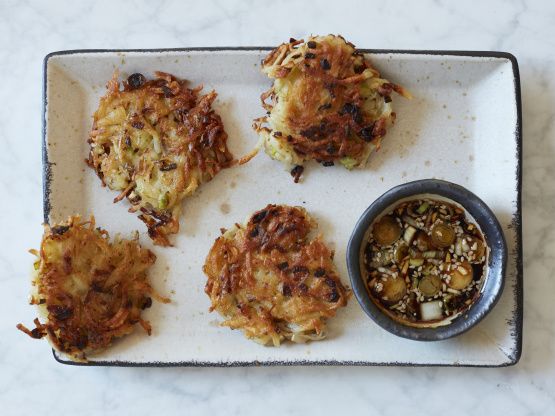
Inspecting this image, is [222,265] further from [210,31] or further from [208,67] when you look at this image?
[210,31]

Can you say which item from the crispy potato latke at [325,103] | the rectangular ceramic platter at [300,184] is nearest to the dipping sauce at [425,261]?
the rectangular ceramic platter at [300,184]

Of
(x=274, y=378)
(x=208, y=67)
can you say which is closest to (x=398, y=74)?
(x=208, y=67)


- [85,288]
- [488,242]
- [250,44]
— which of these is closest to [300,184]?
[250,44]

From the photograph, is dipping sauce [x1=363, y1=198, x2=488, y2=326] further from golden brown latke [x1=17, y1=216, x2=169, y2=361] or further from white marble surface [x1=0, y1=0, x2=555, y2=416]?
golden brown latke [x1=17, y1=216, x2=169, y2=361]

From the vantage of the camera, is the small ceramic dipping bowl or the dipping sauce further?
the dipping sauce

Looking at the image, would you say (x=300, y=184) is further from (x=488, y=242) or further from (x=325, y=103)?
(x=488, y=242)

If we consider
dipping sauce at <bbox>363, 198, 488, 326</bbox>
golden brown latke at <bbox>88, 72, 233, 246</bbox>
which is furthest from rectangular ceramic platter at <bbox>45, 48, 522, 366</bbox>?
dipping sauce at <bbox>363, 198, 488, 326</bbox>
